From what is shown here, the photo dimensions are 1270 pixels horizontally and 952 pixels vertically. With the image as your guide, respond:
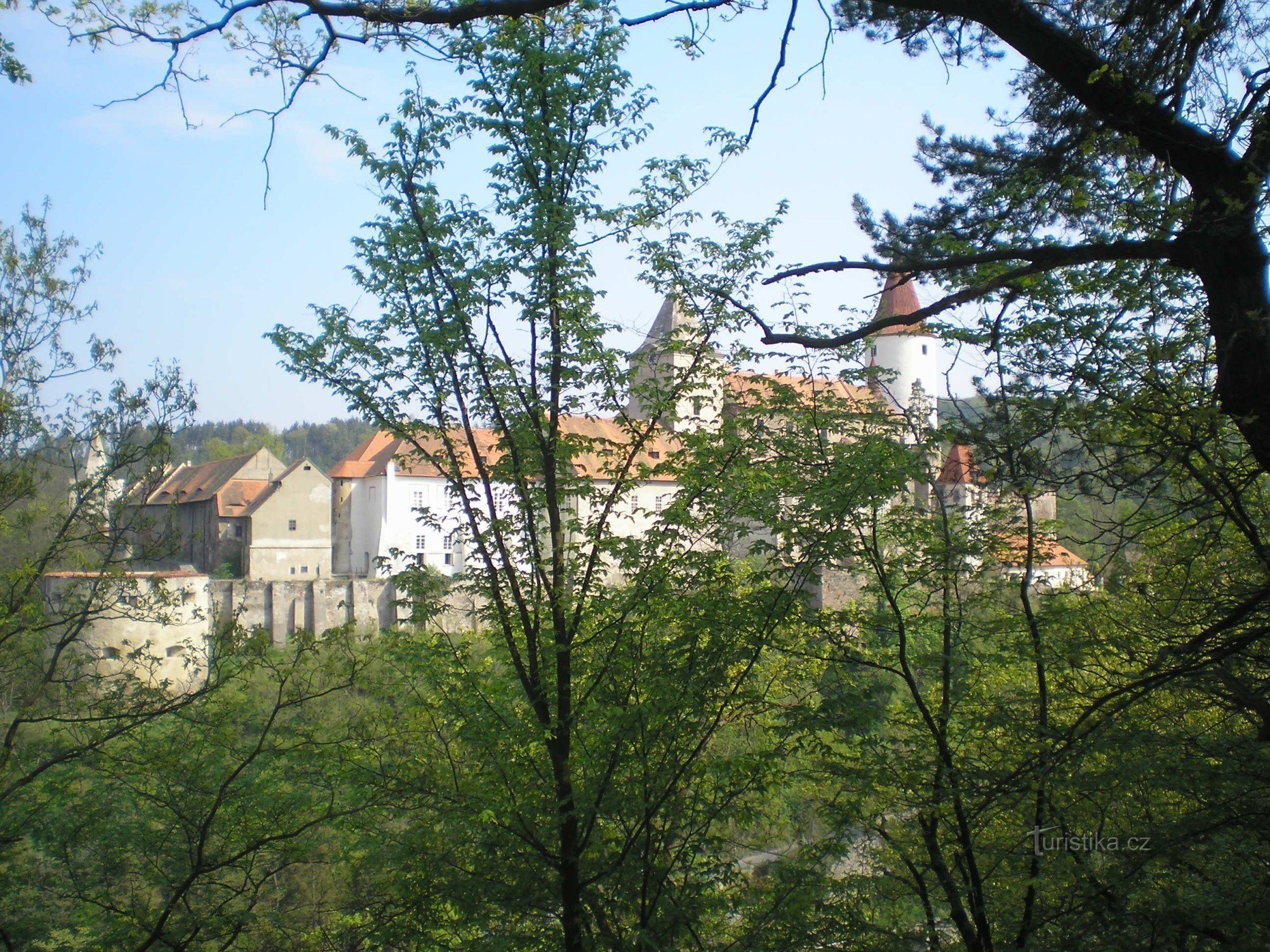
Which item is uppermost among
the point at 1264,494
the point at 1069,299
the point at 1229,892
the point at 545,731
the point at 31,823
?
the point at 1069,299

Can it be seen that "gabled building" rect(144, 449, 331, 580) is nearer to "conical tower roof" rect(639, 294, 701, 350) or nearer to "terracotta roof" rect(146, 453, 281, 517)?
"terracotta roof" rect(146, 453, 281, 517)

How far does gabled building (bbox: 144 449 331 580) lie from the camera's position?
3775cm

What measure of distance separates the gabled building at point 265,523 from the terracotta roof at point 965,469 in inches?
1287

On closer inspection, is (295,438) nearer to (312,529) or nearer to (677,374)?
(312,529)

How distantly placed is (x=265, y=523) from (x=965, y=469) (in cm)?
3553

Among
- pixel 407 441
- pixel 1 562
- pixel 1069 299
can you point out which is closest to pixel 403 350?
pixel 407 441

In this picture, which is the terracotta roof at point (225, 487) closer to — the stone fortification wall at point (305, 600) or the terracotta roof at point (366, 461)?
the terracotta roof at point (366, 461)

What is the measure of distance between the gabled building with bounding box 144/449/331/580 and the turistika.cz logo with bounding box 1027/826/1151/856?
34.8 m

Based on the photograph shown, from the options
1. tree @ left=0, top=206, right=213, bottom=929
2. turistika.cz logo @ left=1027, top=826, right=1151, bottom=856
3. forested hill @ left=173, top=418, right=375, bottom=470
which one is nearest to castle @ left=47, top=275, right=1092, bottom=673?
tree @ left=0, top=206, right=213, bottom=929

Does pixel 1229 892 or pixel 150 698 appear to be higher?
pixel 150 698

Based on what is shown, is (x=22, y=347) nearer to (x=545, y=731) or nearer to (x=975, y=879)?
(x=545, y=731)

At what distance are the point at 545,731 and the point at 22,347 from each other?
5504 millimetres

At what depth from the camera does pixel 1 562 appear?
36.0 feet

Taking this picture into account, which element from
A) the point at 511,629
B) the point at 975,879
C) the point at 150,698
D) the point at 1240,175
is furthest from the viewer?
the point at 150,698
